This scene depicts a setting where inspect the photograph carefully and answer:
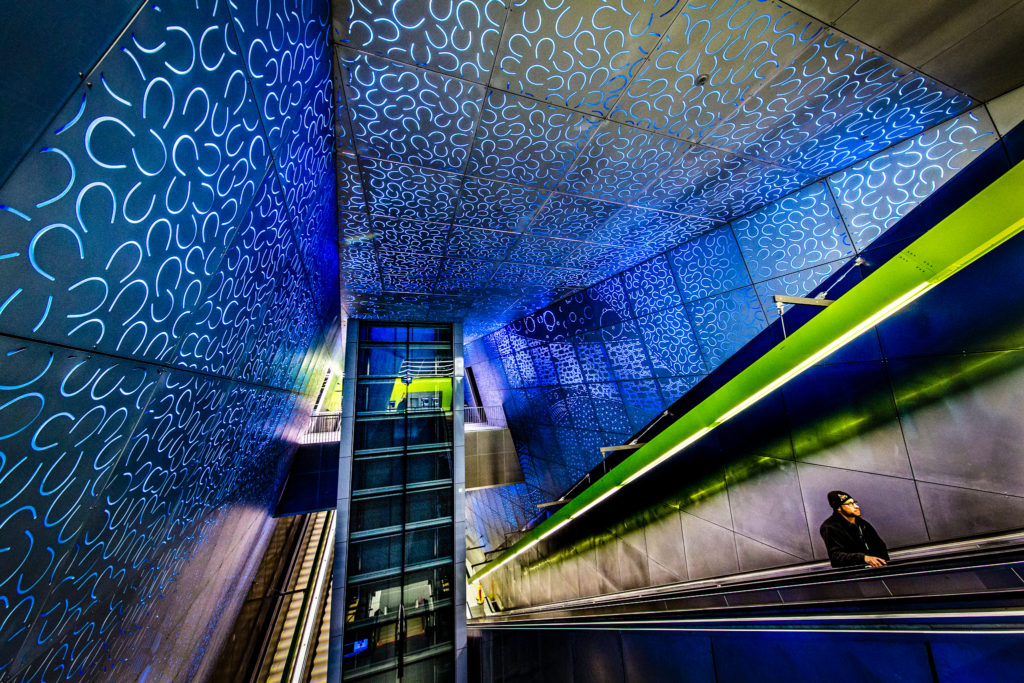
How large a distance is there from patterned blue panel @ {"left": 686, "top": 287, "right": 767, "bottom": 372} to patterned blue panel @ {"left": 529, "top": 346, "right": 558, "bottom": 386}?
416 cm

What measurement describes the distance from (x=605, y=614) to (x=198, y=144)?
4967 mm

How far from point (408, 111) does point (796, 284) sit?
4.40m

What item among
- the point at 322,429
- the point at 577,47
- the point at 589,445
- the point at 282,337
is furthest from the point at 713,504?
the point at 322,429

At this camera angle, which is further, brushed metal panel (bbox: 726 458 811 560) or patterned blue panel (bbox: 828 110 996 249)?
brushed metal panel (bbox: 726 458 811 560)

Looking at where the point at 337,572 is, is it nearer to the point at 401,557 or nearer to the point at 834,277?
the point at 401,557

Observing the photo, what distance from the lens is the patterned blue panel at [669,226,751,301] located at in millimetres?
4586

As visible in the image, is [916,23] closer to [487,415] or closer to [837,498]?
[837,498]

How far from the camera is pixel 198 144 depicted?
1.59 m

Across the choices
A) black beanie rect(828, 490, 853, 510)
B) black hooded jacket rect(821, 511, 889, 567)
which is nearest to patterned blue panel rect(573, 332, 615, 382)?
black beanie rect(828, 490, 853, 510)

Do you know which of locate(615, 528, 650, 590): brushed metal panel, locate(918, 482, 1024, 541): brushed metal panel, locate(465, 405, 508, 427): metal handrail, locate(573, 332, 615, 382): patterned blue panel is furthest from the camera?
locate(465, 405, 508, 427): metal handrail

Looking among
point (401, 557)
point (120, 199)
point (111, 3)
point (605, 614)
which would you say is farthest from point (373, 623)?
point (111, 3)

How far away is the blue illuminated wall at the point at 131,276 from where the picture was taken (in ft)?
3.57

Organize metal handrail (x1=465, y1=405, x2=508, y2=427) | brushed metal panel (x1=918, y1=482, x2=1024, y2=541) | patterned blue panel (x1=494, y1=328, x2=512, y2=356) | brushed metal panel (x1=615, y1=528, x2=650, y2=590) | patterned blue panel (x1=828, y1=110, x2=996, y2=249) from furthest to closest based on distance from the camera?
metal handrail (x1=465, y1=405, x2=508, y2=427) → patterned blue panel (x1=494, y1=328, x2=512, y2=356) → brushed metal panel (x1=615, y1=528, x2=650, y2=590) → patterned blue panel (x1=828, y1=110, x2=996, y2=249) → brushed metal panel (x1=918, y1=482, x2=1024, y2=541)

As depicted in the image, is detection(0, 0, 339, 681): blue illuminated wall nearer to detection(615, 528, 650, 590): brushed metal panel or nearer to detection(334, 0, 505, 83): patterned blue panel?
detection(334, 0, 505, 83): patterned blue panel
